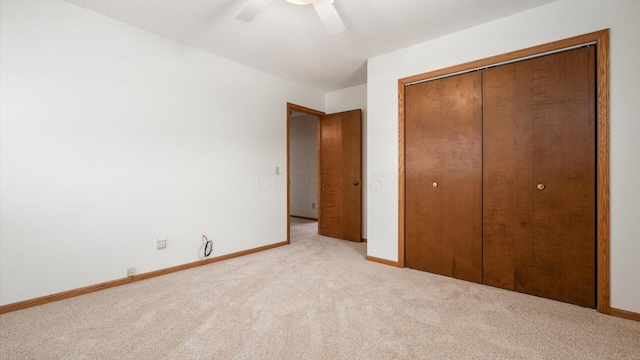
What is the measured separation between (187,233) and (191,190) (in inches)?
18.3

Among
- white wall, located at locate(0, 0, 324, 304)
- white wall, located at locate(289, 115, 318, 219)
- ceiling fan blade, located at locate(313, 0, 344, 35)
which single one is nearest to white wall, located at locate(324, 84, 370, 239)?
white wall, located at locate(0, 0, 324, 304)

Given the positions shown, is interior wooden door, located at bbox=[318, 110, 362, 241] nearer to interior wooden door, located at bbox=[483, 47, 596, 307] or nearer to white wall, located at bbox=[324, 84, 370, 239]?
white wall, located at bbox=[324, 84, 370, 239]

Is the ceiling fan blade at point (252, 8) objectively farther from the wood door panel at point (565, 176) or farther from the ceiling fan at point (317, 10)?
the wood door panel at point (565, 176)

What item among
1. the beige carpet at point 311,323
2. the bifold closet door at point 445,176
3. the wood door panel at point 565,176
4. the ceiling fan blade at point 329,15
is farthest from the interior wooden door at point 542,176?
the ceiling fan blade at point 329,15

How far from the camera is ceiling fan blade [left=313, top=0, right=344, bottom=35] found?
190 centimetres

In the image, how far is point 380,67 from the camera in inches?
123

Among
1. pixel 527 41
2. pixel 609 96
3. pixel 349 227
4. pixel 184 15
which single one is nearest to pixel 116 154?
pixel 184 15

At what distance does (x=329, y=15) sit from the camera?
6.49 feet

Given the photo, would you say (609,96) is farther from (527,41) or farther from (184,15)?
(184,15)

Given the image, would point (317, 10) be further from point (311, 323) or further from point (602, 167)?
point (602, 167)

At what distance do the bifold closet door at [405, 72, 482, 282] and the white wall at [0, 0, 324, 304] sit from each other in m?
2.02

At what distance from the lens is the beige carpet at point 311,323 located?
1526mm

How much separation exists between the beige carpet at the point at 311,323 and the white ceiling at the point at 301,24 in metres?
2.37

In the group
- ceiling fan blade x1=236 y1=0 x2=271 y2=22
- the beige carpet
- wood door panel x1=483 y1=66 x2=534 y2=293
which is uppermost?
ceiling fan blade x1=236 y1=0 x2=271 y2=22
